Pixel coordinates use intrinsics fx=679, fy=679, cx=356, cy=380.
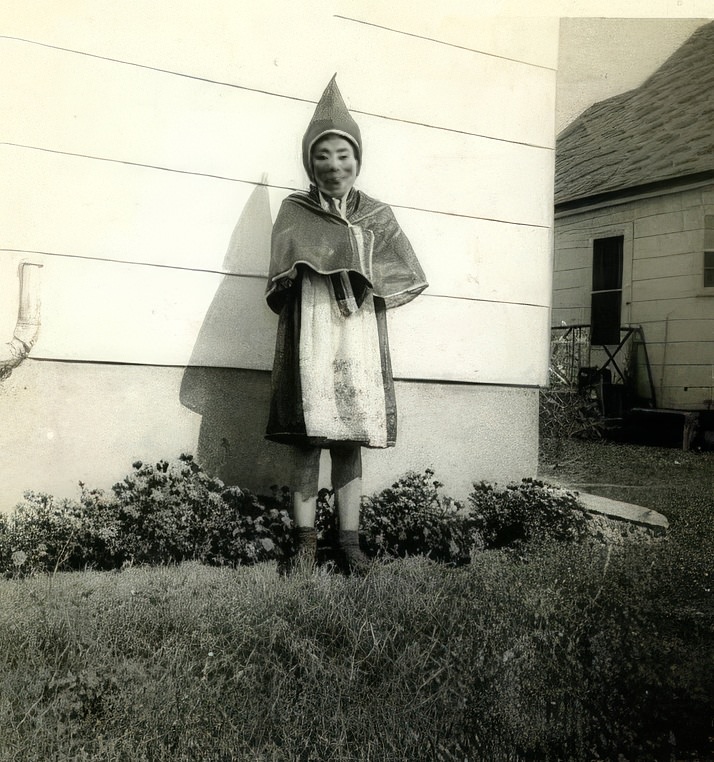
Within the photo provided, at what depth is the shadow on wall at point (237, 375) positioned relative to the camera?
2930mm

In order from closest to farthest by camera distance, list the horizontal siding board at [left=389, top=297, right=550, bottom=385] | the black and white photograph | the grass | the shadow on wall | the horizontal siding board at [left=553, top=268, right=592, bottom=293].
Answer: the grass < the black and white photograph < the shadow on wall < the horizontal siding board at [left=553, top=268, right=592, bottom=293] < the horizontal siding board at [left=389, top=297, right=550, bottom=385]

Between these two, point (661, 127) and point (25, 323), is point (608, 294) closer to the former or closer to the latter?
point (661, 127)

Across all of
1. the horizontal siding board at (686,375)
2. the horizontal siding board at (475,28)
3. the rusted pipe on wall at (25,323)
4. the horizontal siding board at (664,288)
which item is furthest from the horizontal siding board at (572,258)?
the rusted pipe on wall at (25,323)

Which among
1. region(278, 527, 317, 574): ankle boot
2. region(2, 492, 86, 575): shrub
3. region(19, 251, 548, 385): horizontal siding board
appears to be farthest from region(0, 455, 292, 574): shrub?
region(19, 251, 548, 385): horizontal siding board

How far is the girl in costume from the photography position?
2346 mm

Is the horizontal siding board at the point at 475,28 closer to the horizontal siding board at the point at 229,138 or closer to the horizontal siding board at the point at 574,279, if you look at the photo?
the horizontal siding board at the point at 229,138

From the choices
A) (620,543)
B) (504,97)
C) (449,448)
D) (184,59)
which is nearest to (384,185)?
(504,97)

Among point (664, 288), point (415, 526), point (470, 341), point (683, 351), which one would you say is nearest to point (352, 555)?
point (415, 526)

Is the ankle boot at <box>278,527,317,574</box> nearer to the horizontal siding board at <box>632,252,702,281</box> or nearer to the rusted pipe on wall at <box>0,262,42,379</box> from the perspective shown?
the rusted pipe on wall at <box>0,262,42,379</box>

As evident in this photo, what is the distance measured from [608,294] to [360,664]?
1.79 m

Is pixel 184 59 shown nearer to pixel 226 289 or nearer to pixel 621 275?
pixel 226 289

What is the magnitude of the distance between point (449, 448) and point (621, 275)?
1.15 meters

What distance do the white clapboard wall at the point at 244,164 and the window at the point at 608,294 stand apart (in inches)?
23.4

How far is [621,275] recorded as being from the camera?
275 centimetres
